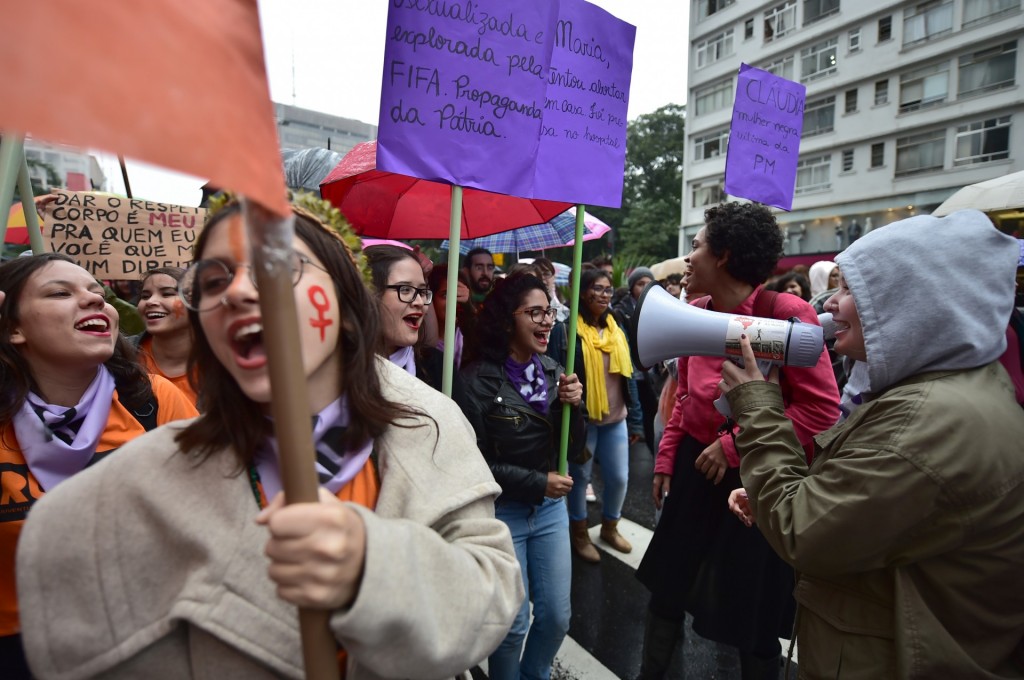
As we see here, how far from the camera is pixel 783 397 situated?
240 cm

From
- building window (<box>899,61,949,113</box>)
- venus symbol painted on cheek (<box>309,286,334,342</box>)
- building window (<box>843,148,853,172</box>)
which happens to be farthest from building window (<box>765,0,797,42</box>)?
venus symbol painted on cheek (<box>309,286,334,342</box>)

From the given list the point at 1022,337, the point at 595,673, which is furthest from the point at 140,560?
the point at 595,673

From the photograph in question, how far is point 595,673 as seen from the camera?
9.87 ft

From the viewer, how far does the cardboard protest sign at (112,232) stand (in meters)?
3.05

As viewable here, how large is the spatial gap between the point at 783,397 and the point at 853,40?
103 ft

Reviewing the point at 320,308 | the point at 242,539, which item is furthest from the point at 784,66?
the point at 242,539

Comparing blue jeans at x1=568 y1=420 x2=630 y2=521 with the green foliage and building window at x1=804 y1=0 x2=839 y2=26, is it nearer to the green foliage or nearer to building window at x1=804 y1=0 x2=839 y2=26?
building window at x1=804 y1=0 x2=839 y2=26

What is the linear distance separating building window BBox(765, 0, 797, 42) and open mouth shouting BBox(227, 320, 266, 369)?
35336 millimetres

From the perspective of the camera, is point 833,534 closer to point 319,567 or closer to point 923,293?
point 923,293

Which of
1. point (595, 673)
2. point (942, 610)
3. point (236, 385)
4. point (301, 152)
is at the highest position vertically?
point (301, 152)

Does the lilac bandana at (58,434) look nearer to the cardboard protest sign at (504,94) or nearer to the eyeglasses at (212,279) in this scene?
the eyeglasses at (212,279)

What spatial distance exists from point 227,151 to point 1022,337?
81.1 inches

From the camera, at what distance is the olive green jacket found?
4.40 ft

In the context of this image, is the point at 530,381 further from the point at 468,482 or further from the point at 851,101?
the point at 851,101
